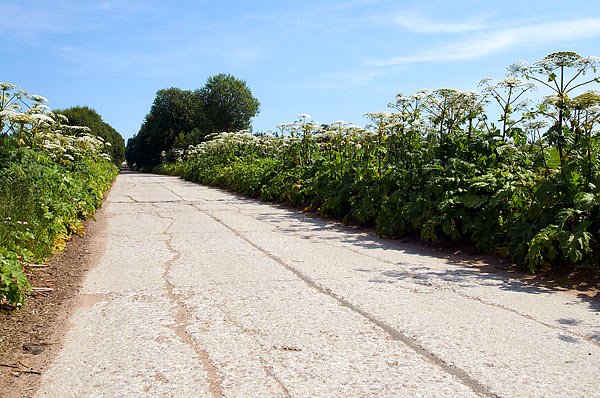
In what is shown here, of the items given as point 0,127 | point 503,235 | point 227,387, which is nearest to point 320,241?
point 503,235

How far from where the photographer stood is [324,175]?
36.2 feet

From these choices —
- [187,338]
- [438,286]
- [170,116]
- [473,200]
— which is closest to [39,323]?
[187,338]

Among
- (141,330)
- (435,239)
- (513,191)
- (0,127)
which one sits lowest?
(141,330)

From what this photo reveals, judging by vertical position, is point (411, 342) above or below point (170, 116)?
below

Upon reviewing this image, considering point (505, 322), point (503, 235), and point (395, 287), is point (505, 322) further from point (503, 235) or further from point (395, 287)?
point (503, 235)

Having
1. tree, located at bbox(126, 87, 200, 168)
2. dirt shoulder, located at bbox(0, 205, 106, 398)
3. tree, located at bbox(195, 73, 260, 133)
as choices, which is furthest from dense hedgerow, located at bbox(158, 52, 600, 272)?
tree, located at bbox(126, 87, 200, 168)

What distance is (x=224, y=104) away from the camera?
49.0m

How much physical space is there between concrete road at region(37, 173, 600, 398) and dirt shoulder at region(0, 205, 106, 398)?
0.11m

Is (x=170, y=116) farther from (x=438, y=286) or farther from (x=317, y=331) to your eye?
(x=317, y=331)

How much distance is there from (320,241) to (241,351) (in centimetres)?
442

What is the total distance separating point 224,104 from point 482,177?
147 ft

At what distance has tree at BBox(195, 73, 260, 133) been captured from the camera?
160ft

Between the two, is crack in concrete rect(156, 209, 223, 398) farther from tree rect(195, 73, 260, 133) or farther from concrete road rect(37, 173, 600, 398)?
tree rect(195, 73, 260, 133)

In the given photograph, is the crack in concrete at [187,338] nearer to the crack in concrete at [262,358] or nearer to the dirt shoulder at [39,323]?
the crack in concrete at [262,358]
